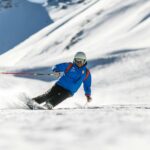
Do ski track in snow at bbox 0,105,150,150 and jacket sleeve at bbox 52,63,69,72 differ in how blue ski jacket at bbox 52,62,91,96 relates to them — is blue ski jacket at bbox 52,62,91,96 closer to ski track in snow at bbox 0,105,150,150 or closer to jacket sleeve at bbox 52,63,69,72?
jacket sleeve at bbox 52,63,69,72

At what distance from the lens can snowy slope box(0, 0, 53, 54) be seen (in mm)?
72062

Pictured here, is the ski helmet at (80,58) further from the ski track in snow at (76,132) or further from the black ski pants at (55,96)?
the ski track in snow at (76,132)

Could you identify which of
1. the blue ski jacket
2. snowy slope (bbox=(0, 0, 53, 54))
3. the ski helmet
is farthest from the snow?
snowy slope (bbox=(0, 0, 53, 54))

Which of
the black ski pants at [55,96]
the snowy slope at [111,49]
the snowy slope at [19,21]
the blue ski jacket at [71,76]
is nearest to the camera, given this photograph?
the black ski pants at [55,96]

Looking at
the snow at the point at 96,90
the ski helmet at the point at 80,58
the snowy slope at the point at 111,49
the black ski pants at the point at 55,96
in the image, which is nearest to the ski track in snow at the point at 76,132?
the snow at the point at 96,90

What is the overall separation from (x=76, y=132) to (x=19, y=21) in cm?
7553

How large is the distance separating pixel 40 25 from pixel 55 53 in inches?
1509

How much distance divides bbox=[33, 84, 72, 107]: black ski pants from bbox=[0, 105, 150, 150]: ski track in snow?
440 cm

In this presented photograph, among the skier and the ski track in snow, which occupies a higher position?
the ski track in snow

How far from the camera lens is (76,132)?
16.8ft

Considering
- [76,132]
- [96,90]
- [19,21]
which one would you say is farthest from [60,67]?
[19,21]

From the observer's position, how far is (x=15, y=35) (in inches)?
2923

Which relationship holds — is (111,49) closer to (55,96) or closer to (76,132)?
(55,96)

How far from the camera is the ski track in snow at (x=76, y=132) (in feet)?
14.8
